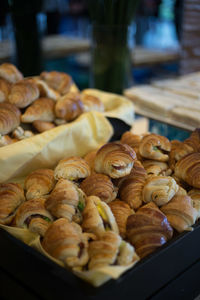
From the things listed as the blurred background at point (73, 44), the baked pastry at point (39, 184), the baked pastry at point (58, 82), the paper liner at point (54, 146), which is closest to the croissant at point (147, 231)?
the baked pastry at point (39, 184)

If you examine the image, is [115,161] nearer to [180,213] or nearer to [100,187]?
[100,187]

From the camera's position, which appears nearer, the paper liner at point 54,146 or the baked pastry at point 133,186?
the baked pastry at point 133,186

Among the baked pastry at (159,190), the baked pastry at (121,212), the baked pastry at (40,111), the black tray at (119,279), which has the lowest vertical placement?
the black tray at (119,279)

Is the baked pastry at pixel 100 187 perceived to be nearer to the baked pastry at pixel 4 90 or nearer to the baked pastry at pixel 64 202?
the baked pastry at pixel 64 202

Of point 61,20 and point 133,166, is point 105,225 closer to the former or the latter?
point 133,166

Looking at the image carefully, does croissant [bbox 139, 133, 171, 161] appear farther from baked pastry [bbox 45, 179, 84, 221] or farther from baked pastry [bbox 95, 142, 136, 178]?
baked pastry [bbox 45, 179, 84, 221]

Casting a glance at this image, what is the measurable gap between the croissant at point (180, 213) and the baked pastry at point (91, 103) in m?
0.51

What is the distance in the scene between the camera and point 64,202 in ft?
2.32

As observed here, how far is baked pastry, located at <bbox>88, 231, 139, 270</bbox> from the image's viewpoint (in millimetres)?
609

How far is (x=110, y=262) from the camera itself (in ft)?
2.00

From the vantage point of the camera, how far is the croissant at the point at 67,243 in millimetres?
623

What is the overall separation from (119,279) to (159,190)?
22cm

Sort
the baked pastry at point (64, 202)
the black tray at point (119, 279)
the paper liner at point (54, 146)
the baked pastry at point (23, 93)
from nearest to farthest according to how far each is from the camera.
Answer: the black tray at point (119, 279) → the baked pastry at point (64, 202) → the paper liner at point (54, 146) → the baked pastry at point (23, 93)

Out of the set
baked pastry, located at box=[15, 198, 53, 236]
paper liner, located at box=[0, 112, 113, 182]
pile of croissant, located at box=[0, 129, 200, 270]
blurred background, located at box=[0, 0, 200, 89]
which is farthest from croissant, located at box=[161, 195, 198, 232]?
blurred background, located at box=[0, 0, 200, 89]
